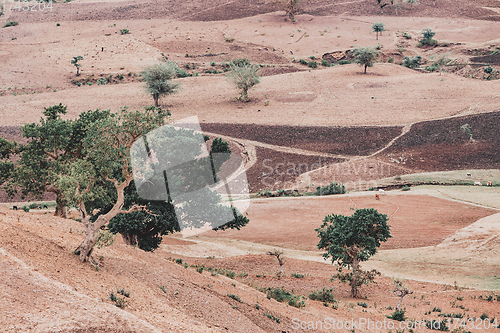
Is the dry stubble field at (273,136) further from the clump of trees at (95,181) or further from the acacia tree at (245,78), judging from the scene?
the acacia tree at (245,78)

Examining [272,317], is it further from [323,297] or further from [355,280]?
[355,280]

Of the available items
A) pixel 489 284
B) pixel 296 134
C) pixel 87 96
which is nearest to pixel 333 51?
pixel 296 134

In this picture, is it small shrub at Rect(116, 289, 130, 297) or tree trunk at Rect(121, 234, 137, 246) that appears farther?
tree trunk at Rect(121, 234, 137, 246)

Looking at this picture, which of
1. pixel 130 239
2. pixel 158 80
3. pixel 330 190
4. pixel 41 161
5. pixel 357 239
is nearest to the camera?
pixel 41 161

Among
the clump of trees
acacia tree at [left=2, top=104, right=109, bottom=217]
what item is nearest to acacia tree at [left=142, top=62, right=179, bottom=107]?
the clump of trees

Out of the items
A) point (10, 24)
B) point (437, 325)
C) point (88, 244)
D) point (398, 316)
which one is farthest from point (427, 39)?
point (88, 244)

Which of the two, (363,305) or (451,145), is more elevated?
(363,305)

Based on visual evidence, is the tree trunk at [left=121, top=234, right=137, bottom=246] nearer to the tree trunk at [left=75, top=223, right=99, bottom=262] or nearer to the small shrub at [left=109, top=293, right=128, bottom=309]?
the tree trunk at [left=75, top=223, right=99, bottom=262]

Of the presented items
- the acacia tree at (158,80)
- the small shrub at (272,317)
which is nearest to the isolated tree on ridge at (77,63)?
the acacia tree at (158,80)

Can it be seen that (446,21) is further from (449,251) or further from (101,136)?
(101,136)
